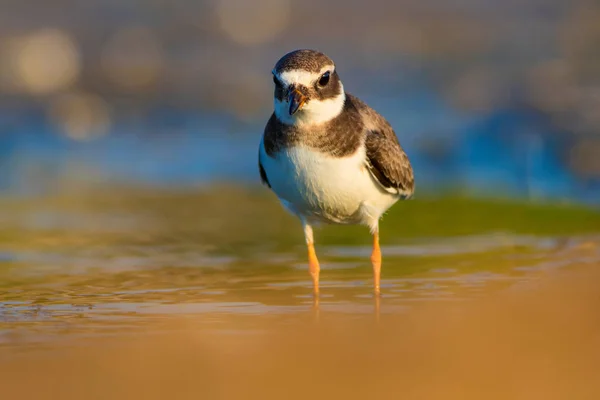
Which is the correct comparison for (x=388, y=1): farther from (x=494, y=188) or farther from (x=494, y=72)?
(x=494, y=188)

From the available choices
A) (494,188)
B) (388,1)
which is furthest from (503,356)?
(388,1)

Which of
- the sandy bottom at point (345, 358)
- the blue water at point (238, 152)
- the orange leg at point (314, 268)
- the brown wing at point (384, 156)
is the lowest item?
the sandy bottom at point (345, 358)

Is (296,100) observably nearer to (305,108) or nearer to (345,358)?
(305,108)

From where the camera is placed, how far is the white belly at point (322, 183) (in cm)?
738

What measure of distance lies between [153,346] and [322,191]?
2.02 metres

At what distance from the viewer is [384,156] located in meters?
7.82

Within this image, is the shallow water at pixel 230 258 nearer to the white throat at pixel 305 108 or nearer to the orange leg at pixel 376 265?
the orange leg at pixel 376 265

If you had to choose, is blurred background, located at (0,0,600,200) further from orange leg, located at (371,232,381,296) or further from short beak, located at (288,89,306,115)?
short beak, located at (288,89,306,115)

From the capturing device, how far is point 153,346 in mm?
5887

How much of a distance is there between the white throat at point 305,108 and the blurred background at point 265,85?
15.6 feet

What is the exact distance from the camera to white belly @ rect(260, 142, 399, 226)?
738 cm

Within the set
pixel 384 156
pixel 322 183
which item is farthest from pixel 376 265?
pixel 322 183

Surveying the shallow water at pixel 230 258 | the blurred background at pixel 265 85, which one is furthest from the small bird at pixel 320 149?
the blurred background at pixel 265 85

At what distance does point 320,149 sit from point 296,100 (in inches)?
15.0
